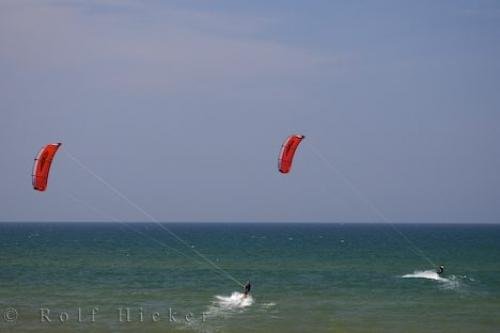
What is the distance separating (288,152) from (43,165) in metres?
9.22

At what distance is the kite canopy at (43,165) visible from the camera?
23.6m

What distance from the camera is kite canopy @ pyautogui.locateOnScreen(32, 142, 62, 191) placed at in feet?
77.4

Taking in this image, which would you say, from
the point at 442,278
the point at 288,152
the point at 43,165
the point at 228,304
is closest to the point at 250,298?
the point at 228,304

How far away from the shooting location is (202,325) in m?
28.4

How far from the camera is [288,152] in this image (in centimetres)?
2845

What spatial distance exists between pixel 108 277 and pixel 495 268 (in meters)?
30.3

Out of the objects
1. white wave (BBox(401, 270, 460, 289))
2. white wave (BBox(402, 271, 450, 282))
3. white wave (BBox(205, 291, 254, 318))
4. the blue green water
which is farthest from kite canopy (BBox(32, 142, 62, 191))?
white wave (BBox(402, 271, 450, 282))

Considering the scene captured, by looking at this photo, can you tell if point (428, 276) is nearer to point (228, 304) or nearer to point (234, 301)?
point (234, 301)

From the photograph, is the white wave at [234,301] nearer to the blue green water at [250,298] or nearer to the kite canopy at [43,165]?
the blue green water at [250,298]

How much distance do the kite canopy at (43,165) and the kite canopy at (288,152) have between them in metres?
8.38

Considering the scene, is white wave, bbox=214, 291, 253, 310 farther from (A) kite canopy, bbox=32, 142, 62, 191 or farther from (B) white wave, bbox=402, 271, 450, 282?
(B) white wave, bbox=402, 271, 450, 282

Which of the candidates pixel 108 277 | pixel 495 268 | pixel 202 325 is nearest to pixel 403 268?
pixel 495 268

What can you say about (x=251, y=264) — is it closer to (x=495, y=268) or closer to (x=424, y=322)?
(x=495, y=268)

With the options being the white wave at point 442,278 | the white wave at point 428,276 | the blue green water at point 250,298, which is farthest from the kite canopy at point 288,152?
the white wave at point 428,276
